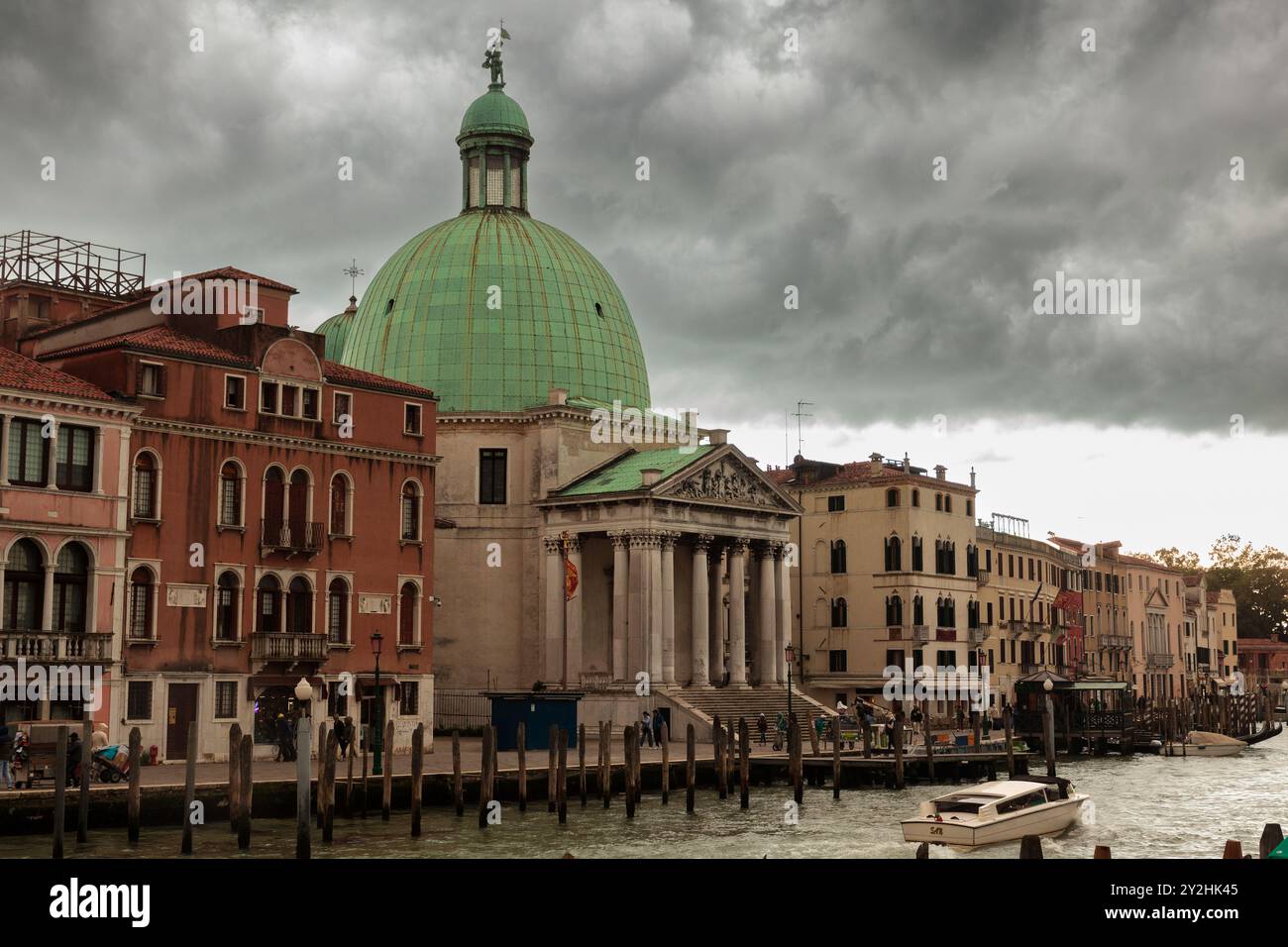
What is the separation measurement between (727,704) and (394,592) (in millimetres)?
16012

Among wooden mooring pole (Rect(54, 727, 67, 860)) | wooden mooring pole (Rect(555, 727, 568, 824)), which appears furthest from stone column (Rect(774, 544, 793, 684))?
wooden mooring pole (Rect(54, 727, 67, 860))

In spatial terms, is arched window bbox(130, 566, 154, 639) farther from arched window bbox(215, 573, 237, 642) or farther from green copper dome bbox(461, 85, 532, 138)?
green copper dome bbox(461, 85, 532, 138)

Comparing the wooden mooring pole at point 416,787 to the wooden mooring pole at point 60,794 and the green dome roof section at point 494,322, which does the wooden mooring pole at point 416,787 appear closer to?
the wooden mooring pole at point 60,794

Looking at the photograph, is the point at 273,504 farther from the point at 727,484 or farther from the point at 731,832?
the point at 727,484

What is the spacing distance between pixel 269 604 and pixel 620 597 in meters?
17.6

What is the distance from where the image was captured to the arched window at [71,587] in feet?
133

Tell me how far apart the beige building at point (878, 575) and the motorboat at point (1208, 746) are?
37.1 feet

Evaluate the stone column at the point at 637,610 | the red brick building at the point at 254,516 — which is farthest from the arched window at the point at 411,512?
the stone column at the point at 637,610

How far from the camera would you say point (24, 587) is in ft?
130

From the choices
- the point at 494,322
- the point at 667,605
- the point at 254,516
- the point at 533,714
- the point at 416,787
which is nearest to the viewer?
the point at 416,787

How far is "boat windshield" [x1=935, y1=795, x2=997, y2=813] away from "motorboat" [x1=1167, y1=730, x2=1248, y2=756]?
37486mm

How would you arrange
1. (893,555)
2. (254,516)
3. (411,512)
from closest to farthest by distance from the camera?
(254,516) < (411,512) < (893,555)

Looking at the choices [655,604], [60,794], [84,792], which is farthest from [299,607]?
[60,794]
